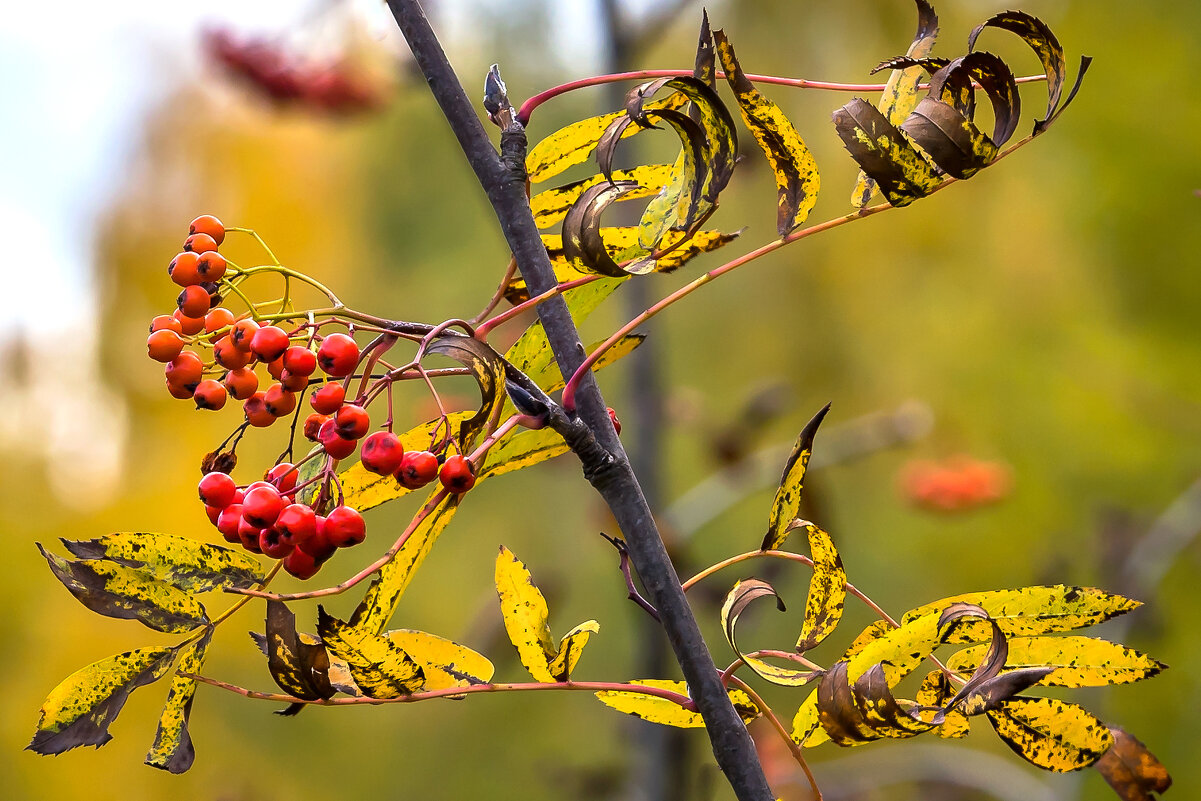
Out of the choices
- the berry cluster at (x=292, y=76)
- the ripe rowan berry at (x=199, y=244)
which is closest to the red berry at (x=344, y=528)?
the ripe rowan berry at (x=199, y=244)

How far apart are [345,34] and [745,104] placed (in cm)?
160

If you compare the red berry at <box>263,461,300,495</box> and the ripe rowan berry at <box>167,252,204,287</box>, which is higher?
the ripe rowan berry at <box>167,252,204,287</box>

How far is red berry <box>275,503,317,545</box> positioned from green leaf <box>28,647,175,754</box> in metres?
0.06

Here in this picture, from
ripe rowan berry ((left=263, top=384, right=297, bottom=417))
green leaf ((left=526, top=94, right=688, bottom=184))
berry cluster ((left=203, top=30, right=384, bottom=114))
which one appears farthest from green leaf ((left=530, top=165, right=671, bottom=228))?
berry cluster ((left=203, top=30, right=384, bottom=114))

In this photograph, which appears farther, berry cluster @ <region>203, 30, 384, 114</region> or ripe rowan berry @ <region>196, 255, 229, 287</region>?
berry cluster @ <region>203, 30, 384, 114</region>

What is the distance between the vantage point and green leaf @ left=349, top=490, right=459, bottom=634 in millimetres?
317

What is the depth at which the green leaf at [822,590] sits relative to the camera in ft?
1.06

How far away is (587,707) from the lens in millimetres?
4301

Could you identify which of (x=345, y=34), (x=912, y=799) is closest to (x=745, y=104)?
(x=345, y=34)

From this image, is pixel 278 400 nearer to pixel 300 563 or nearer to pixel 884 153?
pixel 300 563

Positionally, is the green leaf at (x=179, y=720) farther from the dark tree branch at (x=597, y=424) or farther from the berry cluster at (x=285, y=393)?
the dark tree branch at (x=597, y=424)

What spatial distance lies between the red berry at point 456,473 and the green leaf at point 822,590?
0.12 m

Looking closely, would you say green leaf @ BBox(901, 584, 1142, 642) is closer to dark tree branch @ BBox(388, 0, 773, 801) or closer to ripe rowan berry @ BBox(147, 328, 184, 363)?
dark tree branch @ BBox(388, 0, 773, 801)

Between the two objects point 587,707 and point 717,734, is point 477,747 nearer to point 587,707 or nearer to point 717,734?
point 587,707
